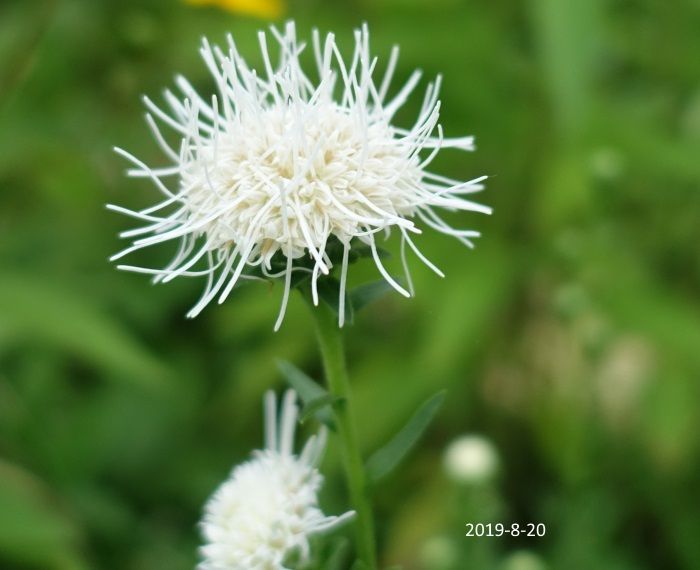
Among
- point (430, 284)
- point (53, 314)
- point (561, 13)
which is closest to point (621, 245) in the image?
point (430, 284)

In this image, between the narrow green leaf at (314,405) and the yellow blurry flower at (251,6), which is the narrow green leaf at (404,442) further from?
the yellow blurry flower at (251,6)

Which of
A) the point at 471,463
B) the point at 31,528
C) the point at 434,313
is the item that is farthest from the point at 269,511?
the point at 434,313

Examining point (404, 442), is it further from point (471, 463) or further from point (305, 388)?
point (471, 463)

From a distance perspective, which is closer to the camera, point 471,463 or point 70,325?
point 471,463

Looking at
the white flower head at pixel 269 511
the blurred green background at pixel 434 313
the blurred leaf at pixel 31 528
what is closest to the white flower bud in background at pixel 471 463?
the blurred green background at pixel 434 313

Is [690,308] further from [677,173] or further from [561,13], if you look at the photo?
[561,13]

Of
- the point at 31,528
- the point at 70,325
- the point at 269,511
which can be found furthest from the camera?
the point at 70,325

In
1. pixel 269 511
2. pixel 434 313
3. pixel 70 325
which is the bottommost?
pixel 269 511
